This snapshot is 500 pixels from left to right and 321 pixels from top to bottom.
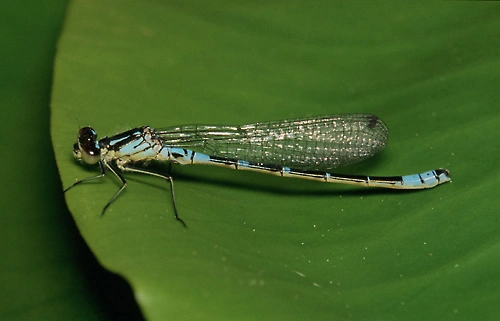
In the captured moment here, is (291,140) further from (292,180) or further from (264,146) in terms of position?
(292,180)

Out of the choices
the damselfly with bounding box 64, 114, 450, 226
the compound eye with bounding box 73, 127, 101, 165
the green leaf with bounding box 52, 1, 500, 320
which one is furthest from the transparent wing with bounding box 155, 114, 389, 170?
the compound eye with bounding box 73, 127, 101, 165

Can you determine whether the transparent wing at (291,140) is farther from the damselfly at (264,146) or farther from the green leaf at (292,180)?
the green leaf at (292,180)

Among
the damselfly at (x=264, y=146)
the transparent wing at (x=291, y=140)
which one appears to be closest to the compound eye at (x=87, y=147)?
the damselfly at (x=264, y=146)

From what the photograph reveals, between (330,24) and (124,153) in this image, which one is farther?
(330,24)

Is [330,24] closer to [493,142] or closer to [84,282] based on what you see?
[493,142]

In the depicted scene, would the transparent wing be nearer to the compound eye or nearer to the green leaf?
the green leaf

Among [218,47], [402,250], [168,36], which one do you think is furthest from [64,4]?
[402,250]
